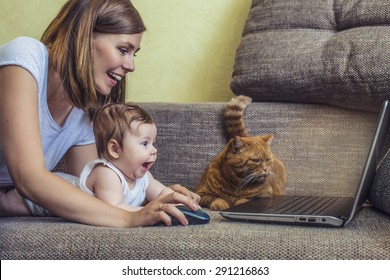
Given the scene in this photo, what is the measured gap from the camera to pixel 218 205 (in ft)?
4.33

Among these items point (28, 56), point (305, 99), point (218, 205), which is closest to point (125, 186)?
point (218, 205)

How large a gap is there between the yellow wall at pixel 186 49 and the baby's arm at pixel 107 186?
71cm

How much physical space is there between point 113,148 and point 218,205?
0.93 ft

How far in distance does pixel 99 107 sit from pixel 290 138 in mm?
531

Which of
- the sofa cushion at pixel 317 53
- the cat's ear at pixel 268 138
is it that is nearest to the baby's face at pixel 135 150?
the cat's ear at pixel 268 138

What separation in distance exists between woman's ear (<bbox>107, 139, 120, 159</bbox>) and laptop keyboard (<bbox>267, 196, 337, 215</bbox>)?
35 cm

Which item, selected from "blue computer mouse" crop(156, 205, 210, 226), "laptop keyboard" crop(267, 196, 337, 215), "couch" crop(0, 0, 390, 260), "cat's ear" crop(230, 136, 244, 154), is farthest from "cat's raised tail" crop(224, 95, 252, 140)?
"blue computer mouse" crop(156, 205, 210, 226)

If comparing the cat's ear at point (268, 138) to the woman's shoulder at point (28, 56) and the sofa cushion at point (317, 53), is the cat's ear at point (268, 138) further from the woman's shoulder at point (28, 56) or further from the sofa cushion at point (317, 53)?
the woman's shoulder at point (28, 56)

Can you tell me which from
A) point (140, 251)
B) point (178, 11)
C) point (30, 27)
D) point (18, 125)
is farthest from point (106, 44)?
point (30, 27)

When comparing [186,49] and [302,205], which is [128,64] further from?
[186,49]

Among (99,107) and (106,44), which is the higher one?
(106,44)

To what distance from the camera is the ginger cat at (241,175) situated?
1.33m

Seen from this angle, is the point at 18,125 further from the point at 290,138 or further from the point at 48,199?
the point at 290,138
